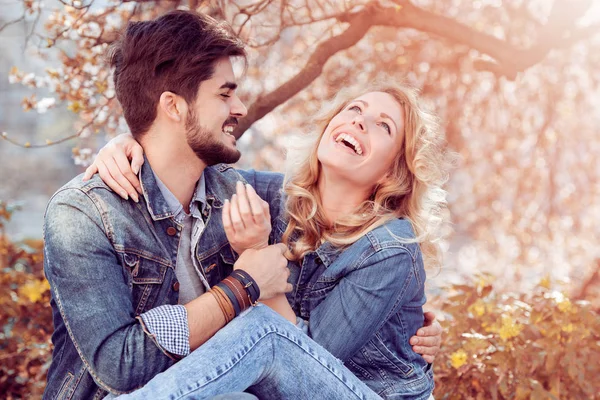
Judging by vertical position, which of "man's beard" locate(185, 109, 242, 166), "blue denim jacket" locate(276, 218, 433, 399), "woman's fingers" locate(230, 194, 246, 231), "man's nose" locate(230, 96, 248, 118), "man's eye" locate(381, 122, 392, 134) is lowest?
"blue denim jacket" locate(276, 218, 433, 399)

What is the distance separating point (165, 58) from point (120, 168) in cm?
44

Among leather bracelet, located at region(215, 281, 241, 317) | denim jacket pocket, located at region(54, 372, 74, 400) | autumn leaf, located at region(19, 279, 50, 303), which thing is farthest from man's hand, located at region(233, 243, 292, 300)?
autumn leaf, located at region(19, 279, 50, 303)

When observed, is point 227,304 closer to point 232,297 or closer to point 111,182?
point 232,297

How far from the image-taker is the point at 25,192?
54.4 ft

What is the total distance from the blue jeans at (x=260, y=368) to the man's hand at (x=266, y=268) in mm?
85

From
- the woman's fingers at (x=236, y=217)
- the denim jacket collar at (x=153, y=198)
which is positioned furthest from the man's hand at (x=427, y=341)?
the denim jacket collar at (x=153, y=198)

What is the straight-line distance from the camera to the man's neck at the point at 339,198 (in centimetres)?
267

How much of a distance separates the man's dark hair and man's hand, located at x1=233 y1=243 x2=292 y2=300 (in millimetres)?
638

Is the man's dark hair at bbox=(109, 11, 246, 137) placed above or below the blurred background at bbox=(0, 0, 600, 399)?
above

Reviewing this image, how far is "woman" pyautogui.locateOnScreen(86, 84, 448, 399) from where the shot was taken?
88.6 inches

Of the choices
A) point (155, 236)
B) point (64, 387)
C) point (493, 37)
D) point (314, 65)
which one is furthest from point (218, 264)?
point (493, 37)

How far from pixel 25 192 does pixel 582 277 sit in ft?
50.2

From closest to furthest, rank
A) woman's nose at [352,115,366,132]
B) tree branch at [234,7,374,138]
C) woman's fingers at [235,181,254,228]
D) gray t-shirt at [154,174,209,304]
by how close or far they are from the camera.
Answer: woman's fingers at [235,181,254,228], gray t-shirt at [154,174,209,304], woman's nose at [352,115,366,132], tree branch at [234,7,374,138]

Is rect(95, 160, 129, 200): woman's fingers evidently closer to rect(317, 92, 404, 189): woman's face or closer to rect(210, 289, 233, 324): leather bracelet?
rect(210, 289, 233, 324): leather bracelet
